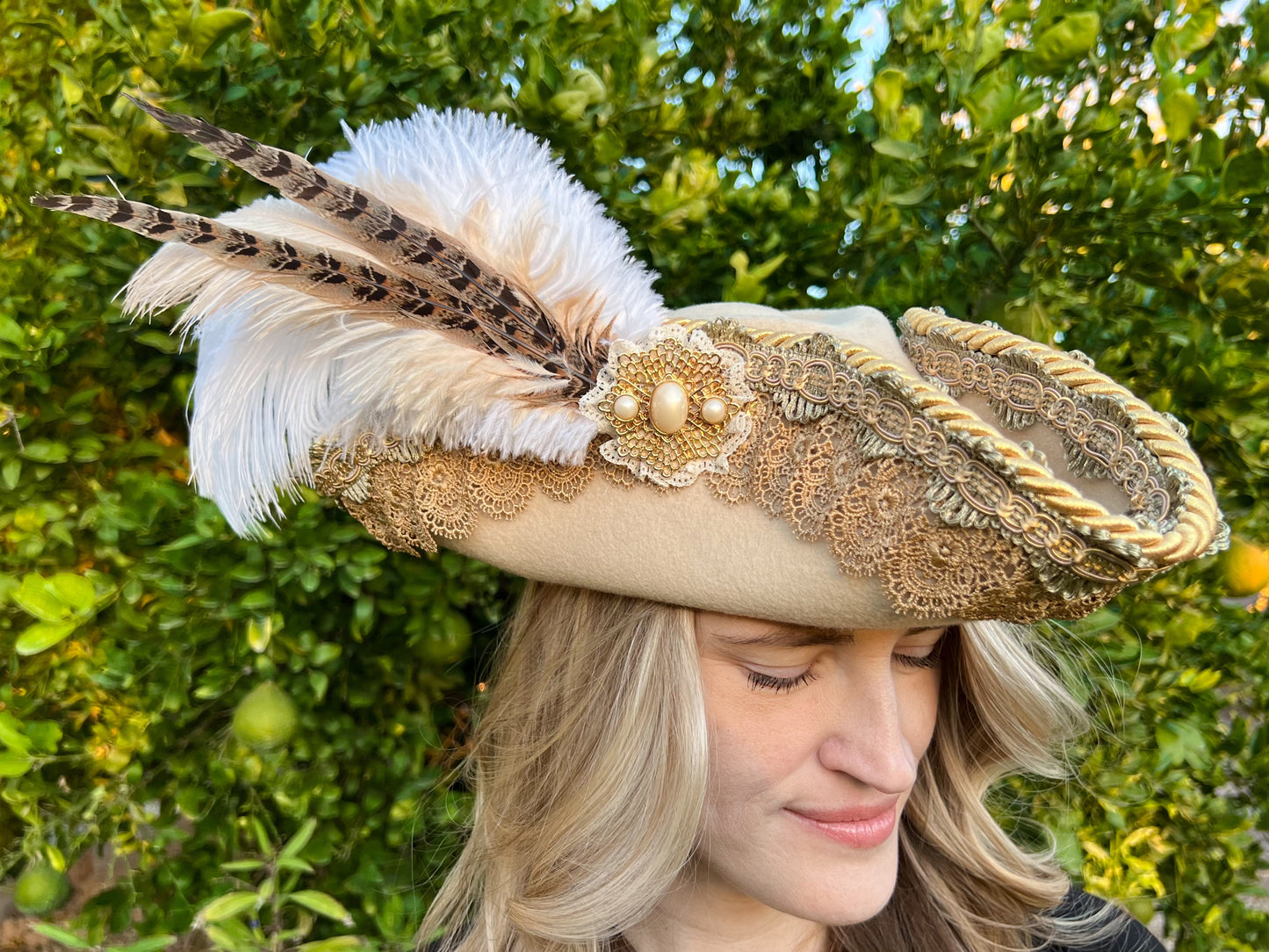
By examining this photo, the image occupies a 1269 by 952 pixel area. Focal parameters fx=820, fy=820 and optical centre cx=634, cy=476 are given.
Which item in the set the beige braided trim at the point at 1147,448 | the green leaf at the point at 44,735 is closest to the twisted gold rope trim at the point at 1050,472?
the beige braided trim at the point at 1147,448

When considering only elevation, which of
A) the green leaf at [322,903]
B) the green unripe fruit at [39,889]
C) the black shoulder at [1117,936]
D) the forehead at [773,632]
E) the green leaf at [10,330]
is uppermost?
the forehead at [773,632]

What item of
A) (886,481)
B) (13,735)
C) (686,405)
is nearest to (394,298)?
(686,405)

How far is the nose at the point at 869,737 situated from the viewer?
966mm

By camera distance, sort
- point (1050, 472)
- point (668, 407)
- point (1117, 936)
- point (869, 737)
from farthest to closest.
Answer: point (1117, 936) < point (869, 737) < point (668, 407) < point (1050, 472)

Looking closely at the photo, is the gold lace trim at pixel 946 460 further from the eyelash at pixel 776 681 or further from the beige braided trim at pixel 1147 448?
the eyelash at pixel 776 681

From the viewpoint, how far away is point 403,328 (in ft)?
2.83

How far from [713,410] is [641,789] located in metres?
0.52

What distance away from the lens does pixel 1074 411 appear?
2.92 feet

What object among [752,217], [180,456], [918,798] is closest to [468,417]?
[752,217]

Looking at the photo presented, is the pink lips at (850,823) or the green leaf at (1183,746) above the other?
the green leaf at (1183,746)

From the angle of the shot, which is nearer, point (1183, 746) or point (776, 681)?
point (776, 681)

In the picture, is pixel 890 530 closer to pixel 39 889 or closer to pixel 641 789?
pixel 641 789

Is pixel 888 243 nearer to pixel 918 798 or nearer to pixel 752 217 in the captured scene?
pixel 752 217

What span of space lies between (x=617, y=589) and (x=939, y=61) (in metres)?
0.93
